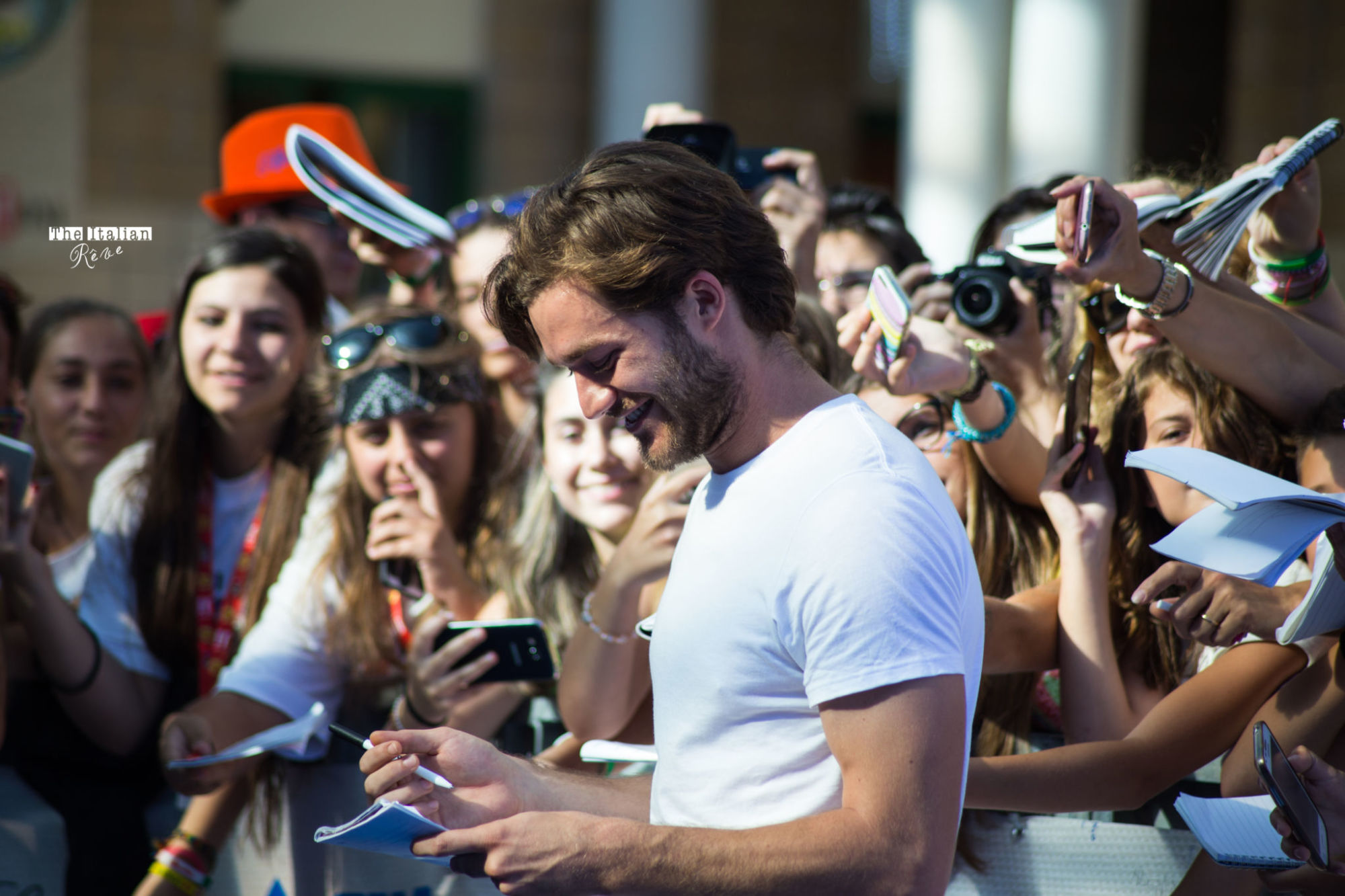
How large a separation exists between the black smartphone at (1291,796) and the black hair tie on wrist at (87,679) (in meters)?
2.45

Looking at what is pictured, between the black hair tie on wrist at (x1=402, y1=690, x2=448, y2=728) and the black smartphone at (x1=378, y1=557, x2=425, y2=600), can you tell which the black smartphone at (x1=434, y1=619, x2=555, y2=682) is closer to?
the black hair tie on wrist at (x1=402, y1=690, x2=448, y2=728)

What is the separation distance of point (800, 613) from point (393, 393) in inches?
71.1

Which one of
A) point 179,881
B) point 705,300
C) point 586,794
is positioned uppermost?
point 705,300

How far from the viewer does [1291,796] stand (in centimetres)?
168

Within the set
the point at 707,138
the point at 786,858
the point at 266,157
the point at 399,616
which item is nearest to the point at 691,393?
the point at 786,858

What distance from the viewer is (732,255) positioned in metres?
1.55

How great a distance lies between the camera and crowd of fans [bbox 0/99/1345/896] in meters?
2.05

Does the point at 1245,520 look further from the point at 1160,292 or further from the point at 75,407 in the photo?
the point at 75,407

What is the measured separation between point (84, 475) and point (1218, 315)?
296 cm

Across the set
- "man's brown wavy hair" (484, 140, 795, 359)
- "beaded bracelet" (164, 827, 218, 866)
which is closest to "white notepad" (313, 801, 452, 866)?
"man's brown wavy hair" (484, 140, 795, 359)

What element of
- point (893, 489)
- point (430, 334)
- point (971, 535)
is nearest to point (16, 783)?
point (430, 334)

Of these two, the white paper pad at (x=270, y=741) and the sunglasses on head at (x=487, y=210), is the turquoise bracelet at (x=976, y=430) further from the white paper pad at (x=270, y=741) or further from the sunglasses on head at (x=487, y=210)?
the sunglasses on head at (x=487, y=210)

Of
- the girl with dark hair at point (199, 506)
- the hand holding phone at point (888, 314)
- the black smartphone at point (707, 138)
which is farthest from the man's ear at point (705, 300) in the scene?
the girl with dark hair at point (199, 506)

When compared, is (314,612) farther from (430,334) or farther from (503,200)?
(503,200)
